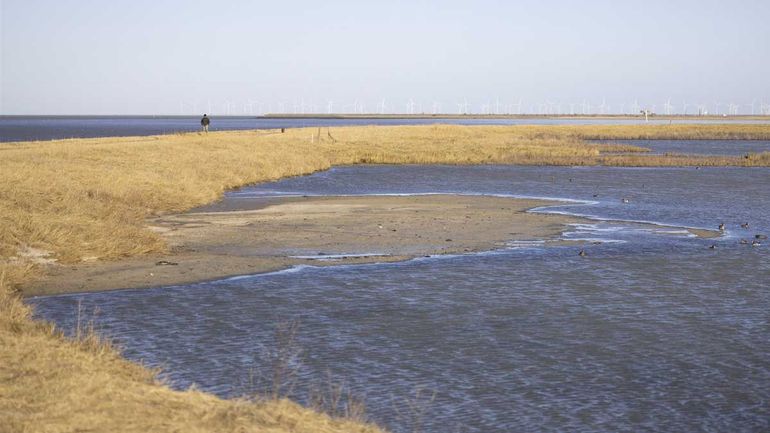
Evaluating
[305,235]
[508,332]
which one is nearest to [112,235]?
[305,235]

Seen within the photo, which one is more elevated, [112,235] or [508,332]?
[112,235]

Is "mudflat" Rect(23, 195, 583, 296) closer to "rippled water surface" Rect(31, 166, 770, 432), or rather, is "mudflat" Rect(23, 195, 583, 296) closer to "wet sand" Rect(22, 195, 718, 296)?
"wet sand" Rect(22, 195, 718, 296)

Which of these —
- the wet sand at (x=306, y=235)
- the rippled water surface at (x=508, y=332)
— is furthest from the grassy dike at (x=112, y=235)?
the rippled water surface at (x=508, y=332)

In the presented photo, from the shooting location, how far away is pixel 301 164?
180 feet

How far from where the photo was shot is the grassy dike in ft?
29.0

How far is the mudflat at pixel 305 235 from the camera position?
19.5 meters

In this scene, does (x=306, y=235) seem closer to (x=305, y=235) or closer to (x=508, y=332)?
(x=305, y=235)

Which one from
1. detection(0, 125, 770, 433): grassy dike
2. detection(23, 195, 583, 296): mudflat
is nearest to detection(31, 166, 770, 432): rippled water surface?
detection(23, 195, 583, 296): mudflat

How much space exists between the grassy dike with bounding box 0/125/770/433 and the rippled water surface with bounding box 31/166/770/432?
148 centimetres

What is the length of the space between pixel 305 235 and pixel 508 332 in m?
11.8

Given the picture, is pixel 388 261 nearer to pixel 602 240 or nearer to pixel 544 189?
pixel 602 240

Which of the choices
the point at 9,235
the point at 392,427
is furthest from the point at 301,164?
the point at 392,427

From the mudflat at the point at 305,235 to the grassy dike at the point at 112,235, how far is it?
34.9 inches

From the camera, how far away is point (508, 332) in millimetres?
14938
